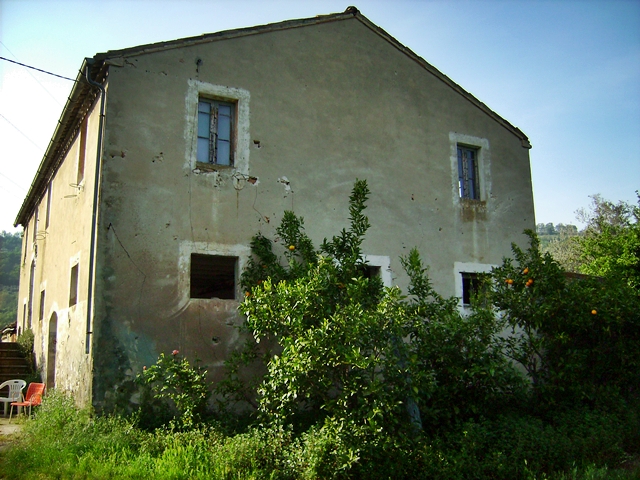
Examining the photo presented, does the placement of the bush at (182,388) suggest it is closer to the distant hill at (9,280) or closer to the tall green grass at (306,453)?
the tall green grass at (306,453)

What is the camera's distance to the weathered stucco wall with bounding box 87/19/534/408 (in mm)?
8766

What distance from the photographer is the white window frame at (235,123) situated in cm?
963

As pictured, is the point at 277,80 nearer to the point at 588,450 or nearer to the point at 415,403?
the point at 415,403

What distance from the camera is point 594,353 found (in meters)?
9.53

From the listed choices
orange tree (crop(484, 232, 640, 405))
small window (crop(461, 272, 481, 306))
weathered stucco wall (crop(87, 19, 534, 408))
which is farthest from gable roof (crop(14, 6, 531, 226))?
orange tree (crop(484, 232, 640, 405))

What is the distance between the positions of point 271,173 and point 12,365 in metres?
8.90

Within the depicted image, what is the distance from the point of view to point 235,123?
10172 mm

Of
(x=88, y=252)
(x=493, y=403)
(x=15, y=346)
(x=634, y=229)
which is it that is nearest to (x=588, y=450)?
(x=493, y=403)

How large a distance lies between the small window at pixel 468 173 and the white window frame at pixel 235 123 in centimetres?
534

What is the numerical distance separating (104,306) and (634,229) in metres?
14.8

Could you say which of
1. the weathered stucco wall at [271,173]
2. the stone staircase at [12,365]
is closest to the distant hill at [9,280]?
the stone staircase at [12,365]

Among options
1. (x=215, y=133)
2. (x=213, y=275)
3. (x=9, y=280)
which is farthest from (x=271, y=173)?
(x=9, y=280)

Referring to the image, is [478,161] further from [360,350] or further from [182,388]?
[182,388]

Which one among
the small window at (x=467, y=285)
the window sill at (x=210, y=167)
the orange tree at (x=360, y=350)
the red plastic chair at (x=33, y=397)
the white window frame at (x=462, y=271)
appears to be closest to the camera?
the orange tree at (x=360, y=350)
